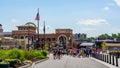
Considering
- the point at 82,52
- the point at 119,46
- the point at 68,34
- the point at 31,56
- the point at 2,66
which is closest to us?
the point at 2,66

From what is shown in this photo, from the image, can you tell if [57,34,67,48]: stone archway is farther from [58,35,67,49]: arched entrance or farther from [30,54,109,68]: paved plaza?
[30,54,109,68]: paved plaza

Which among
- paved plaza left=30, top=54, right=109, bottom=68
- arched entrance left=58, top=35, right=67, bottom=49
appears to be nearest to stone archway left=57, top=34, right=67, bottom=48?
→ arched entrance left=58, top=35, right=67, bottom=49

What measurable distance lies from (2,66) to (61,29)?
453ft

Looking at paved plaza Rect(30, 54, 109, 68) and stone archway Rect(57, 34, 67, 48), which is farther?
stone archway Rect(57, 34, 67, 48)

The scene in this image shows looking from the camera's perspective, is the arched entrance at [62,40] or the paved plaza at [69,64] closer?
the paved plaza at [69,64]

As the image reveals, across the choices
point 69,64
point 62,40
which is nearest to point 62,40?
point 62,40

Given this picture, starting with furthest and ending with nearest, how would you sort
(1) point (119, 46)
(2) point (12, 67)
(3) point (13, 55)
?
(1) point (119, 46), (3) point (13, 55), (2) point (12, 67)

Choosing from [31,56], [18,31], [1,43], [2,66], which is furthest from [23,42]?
[2,66]

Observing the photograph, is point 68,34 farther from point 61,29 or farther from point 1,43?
point 1,43

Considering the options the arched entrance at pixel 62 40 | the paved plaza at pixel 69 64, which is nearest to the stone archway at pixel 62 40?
the arched entrance at pixel 62 40

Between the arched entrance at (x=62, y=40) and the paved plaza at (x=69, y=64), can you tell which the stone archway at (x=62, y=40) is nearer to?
the arched entrance at (x=62, y=40)

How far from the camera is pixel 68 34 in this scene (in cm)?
15412

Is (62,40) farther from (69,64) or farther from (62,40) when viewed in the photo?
(69,64)

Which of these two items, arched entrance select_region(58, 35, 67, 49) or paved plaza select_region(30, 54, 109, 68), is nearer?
paved plaza select_region(30, 54, 109, 68)
